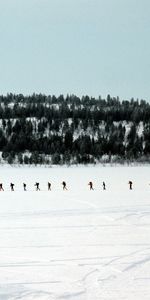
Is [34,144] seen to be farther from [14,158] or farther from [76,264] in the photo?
[76,264]

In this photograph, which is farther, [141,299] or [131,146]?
[131,146]

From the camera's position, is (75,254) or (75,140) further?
(75,140)

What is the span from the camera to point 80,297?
8.74 meters

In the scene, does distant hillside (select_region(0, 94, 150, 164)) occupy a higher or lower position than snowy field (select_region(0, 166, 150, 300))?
higher

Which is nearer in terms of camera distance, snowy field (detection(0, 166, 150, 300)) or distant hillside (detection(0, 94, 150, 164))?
snowy field (detection(0, 166, 150, 300))

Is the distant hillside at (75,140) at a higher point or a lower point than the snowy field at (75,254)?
higher

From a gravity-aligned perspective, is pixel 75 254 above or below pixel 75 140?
below

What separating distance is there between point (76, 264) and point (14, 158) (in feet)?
463

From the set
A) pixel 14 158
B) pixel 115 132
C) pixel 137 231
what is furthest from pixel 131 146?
pixel 137 231

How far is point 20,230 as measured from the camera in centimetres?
1752

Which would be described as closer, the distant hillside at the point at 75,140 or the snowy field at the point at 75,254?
the snowy field at the point at 75,254

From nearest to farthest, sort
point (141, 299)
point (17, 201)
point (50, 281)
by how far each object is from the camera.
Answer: point (141, 299)
point (50, 281)
point (17, 201)

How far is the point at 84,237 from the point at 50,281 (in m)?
5.87

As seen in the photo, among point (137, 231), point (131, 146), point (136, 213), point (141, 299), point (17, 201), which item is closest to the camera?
point (141, 299)
